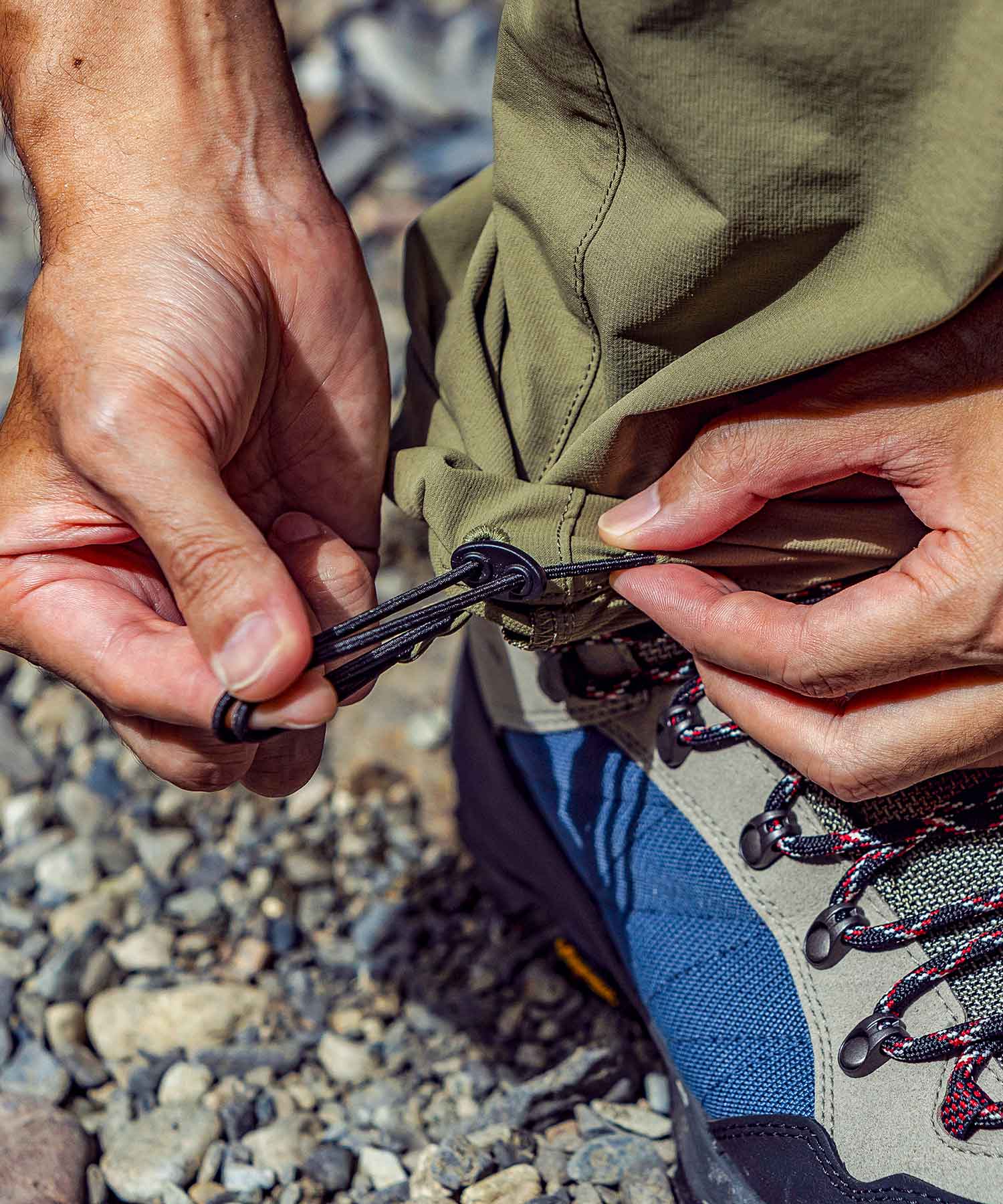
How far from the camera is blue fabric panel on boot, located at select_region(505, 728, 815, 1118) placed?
1.14 m

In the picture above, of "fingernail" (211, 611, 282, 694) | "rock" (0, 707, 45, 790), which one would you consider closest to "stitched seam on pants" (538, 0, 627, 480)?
"fingernail" (211, 611, 282, 694)

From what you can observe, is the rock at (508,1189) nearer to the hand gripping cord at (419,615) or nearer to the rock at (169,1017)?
the rock at (169,1017)

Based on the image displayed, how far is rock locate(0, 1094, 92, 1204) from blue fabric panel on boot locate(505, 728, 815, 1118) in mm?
677

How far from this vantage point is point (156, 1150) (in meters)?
1.29

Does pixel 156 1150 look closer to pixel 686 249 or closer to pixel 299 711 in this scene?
pixel 299 711

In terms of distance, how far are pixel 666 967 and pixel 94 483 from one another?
81 cm

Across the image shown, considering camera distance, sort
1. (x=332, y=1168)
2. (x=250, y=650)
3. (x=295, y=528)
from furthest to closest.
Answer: (x=332, y=1168) → (x=295, y=528) → (x=250, y=650)

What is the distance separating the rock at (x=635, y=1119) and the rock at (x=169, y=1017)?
49 centimetres

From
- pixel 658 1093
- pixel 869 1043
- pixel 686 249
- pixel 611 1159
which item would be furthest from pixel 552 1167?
pixel 686 249

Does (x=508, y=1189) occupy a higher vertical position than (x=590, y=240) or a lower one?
lower

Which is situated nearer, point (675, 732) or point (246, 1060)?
point (675, 732)

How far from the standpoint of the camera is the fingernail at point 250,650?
83 centimetres

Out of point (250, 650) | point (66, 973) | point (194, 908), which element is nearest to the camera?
point (250, 650)

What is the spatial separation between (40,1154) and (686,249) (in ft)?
3.92
